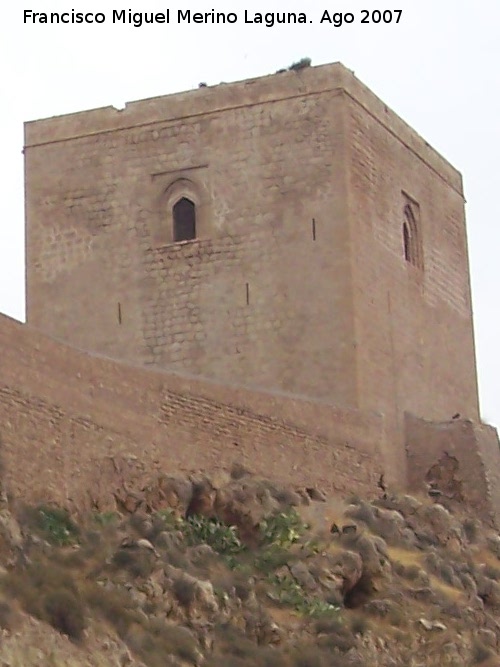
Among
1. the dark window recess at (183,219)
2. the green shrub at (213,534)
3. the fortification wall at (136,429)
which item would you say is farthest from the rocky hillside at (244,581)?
the dark window recess at (183,219)

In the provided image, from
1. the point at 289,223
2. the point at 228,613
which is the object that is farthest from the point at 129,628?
the point at 289,223

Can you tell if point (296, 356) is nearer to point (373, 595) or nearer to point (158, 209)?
point (158, 209)

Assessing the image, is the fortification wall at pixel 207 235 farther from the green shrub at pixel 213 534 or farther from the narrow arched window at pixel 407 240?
the green shrub at pixel 213 534

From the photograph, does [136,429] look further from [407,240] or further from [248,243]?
[407,240]

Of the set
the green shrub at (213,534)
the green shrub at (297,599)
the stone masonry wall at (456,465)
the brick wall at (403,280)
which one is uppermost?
the brick wall at (403,280)

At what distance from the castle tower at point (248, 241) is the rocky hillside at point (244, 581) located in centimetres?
230

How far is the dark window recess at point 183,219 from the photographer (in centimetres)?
2811

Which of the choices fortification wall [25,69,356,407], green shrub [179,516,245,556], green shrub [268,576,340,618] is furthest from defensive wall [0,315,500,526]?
green shrub [268,576,340,618]

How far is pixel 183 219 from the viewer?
92.4 ft

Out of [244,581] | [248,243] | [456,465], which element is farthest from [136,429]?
[456,465]

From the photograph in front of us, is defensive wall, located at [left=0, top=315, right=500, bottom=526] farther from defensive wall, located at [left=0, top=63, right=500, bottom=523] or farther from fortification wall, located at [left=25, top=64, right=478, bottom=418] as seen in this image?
fortification wall, located at [left=25, top=64, right=478, bottom=418]

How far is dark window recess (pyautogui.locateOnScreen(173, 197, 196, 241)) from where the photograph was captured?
2811 centimetres

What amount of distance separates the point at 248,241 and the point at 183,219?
1.02 meters

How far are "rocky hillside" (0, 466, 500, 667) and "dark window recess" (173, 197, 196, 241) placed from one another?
14.1ft
